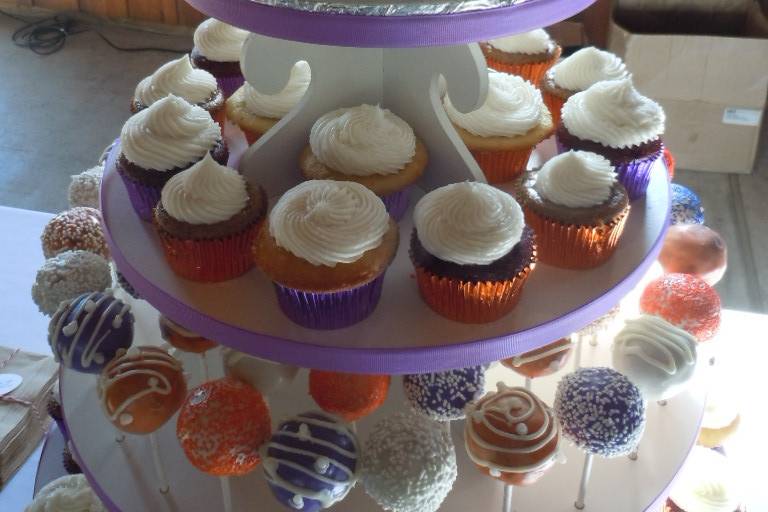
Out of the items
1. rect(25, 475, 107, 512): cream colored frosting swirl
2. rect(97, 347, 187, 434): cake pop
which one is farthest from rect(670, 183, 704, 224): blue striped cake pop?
rect(25, 475, 107, 512): cream colored frosting swirl

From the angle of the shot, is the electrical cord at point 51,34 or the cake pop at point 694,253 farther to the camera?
the electrical cord at point 51,34

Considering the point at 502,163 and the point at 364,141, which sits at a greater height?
the point at 364,141

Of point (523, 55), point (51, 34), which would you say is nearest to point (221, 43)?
point (523, 55)

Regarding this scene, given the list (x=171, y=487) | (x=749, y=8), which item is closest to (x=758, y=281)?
(x=749, y=8)

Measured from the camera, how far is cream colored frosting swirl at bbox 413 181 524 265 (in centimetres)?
116

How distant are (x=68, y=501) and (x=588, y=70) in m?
1.26

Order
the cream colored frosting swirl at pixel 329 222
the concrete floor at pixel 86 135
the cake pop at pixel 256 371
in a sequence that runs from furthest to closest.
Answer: the concrete floor at pixel 86 135 < the cake pop at pixel 256 371 < the cream colored frosting swirl at pixel 329 222

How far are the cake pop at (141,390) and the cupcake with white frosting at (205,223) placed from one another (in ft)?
0.61

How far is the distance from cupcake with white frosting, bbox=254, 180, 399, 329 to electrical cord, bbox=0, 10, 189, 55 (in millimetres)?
3578

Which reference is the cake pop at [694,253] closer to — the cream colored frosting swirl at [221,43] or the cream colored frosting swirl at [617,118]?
the cream colored frosting swirl at [617,118]

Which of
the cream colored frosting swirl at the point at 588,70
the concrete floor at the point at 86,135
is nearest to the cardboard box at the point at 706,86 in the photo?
the concrete floor at the point at 86,135

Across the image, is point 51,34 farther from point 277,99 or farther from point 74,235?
point 277,99

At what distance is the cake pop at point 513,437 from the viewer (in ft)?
4.13

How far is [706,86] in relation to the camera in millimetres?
3299
